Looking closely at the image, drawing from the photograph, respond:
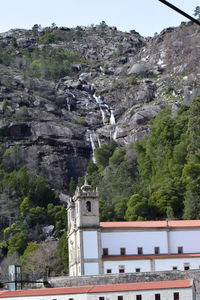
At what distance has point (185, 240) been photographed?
53.0m

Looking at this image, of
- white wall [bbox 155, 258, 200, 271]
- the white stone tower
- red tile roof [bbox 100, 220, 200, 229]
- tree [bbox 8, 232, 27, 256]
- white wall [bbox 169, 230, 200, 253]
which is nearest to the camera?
white wall [bbox 155, 258, 200, 271]

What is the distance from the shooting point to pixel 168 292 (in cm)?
4153

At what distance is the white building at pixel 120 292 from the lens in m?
41.5

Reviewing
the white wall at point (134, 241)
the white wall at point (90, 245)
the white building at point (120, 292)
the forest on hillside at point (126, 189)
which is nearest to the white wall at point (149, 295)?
the white building at point (120, 292)

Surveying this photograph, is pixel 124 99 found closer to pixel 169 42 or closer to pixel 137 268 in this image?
pixel 169 42

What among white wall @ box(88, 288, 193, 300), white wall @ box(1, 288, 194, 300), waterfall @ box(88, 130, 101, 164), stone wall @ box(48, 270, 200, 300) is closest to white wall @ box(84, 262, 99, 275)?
stone wall @ box(48, 270, 200, 300)

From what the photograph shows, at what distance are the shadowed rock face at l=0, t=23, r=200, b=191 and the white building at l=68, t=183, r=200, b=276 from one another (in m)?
51.9

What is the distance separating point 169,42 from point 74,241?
338 feet

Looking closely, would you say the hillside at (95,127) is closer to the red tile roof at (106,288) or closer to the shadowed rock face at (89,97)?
the shadowed rock face at (89,97)

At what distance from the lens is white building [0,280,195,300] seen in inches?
1635

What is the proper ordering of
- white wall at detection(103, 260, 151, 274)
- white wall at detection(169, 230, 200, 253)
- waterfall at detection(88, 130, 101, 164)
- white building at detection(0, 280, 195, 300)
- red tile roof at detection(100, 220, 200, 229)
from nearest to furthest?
white building at detection(0, 280, 195, 300) < white wall at detection(103, 260, 151, 274) < red tile roof at detection(100, 220, 200, 229) < white wall at detection(169, 230, 200, 253) < waterfall at detection(88, 130, 101, 164)

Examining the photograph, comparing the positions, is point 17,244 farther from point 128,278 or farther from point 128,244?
point 128,278

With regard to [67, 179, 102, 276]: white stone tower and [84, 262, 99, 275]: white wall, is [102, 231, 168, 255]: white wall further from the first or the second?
[84, 262, 99, 275]: white wall

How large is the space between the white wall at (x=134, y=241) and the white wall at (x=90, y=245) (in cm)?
79
